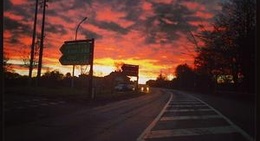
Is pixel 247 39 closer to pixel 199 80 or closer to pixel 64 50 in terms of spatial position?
pixel 64 50

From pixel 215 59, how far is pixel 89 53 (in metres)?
20.6

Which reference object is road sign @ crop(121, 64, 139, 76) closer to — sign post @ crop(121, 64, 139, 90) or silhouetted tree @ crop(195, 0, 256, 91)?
sign post @ crop(121, 64, 139, 90)

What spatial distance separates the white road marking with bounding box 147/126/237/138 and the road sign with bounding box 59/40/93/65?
76.8ft

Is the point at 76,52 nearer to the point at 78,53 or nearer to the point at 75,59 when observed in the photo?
the point at 78,53

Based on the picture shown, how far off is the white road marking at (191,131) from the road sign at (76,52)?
23.4 meters

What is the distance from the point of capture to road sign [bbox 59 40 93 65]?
37.0m

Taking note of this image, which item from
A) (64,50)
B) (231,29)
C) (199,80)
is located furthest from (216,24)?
(199,80)

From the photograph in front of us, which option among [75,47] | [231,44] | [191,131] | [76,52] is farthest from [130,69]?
[191,131]

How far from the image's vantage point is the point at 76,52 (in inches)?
1503

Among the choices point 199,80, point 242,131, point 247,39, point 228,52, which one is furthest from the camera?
point 199,80

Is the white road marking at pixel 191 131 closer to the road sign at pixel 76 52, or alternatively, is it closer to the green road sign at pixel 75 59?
the road sign at pixel 76 52

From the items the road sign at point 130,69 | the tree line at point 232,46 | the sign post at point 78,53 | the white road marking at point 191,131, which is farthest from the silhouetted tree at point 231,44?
the road sign at point 130,69

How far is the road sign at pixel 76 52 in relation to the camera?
37000mm

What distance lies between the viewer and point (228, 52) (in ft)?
163
